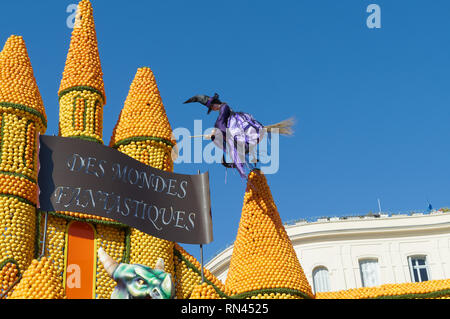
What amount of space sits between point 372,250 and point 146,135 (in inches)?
576

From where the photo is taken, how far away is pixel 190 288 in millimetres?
17484

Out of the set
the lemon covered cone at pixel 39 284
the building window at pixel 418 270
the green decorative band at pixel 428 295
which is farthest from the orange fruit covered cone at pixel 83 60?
the building window at pixel 418 270

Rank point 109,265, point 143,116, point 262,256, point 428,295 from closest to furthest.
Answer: point 109,265
point 262,256
point 428,295
point 143,116

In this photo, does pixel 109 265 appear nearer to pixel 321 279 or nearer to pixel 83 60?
pixel 83 60

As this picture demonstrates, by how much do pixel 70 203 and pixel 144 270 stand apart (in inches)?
88.4

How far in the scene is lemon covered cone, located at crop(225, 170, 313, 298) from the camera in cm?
1602

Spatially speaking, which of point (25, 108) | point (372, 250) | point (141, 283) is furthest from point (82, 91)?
point (372, 250)

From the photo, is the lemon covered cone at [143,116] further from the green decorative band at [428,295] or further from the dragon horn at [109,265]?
the green decorative band at [428,295]

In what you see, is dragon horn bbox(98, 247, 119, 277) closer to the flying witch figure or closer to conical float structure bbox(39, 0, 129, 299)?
conical float structure bbox(39, 0, 129, 299)

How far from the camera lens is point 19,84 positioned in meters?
17.2

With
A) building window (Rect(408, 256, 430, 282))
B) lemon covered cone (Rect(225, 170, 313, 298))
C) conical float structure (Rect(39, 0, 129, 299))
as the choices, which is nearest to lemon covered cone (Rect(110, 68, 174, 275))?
conical float structure (Rect(39, 0, 129, 299))
